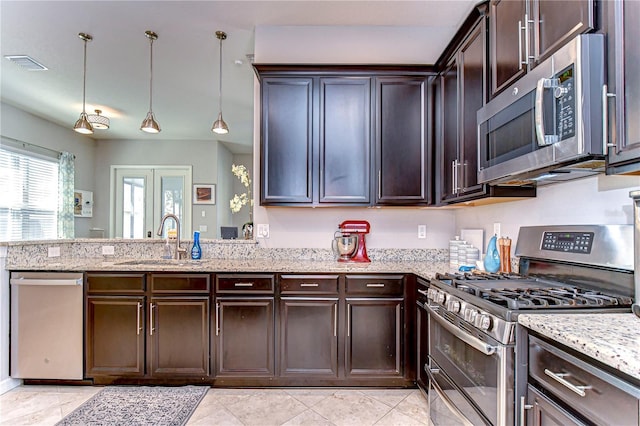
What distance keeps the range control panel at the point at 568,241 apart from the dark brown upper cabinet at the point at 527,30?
79 centimetres

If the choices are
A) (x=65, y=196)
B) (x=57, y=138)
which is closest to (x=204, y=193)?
(x=65, y=196)

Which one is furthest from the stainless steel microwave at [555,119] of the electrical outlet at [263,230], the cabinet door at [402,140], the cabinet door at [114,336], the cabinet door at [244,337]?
the cabinet door at [114,336]

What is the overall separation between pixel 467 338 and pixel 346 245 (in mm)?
1479

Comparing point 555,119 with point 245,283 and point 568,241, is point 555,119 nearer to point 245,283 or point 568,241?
point 568,241

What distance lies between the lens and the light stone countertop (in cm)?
80

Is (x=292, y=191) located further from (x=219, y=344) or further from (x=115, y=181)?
(x=115, y=181)

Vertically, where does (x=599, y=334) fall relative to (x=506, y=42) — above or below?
below

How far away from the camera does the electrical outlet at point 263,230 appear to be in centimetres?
297

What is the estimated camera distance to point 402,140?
269 centimetres

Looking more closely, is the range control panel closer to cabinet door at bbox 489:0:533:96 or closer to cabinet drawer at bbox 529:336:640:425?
cabinet drawer at bbox 529:336:640:425

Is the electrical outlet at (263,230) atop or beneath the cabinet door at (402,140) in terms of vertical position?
beneath

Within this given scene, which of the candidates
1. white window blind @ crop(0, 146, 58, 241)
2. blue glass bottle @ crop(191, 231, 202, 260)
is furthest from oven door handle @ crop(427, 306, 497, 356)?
white window blind @ crop(0, 146, 58, 241)

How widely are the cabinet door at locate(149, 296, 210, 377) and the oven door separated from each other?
1566 millimetres

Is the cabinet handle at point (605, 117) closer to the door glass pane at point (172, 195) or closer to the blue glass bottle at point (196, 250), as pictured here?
the blue glass bottle at point (196, 250)
